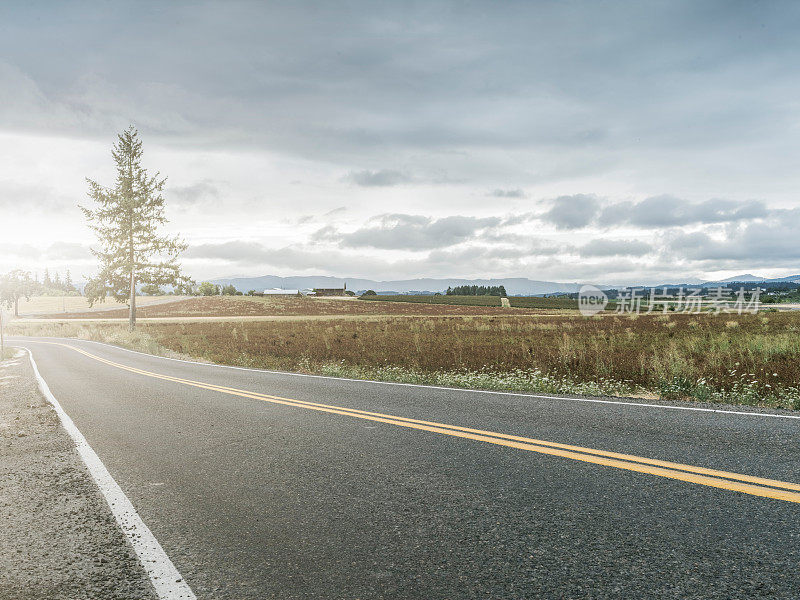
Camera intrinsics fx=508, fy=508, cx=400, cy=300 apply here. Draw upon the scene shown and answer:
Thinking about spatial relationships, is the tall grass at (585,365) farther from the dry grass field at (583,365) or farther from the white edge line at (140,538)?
the white edge line at (140,538)

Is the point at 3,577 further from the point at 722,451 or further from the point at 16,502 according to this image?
the point at 722,451

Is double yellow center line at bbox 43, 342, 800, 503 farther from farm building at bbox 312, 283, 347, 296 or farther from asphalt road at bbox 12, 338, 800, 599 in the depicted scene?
farm building at bbox 312, 283, 347, 296

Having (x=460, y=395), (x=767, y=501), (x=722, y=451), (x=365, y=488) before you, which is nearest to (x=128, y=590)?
(x=365, y=488)

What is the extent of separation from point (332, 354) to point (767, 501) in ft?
52.4

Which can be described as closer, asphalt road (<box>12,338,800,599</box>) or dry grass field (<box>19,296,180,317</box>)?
asphalt road (<box>12,338,800,599</box>)

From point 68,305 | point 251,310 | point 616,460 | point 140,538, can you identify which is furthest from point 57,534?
point 68,305

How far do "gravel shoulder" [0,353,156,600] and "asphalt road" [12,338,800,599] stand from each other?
1.05 feet

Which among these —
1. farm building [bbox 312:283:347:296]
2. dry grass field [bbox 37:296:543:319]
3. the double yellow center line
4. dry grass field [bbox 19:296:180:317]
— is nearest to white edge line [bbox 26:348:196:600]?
the double yellow center line

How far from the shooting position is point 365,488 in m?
4.73

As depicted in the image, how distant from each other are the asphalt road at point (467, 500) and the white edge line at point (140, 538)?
0.26ft

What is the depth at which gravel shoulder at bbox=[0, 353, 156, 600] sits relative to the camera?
10.7ft

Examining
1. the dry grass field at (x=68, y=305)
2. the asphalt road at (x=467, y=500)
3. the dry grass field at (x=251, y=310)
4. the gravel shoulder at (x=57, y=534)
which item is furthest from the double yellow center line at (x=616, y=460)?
the dry grass field at (x=68, y=305)

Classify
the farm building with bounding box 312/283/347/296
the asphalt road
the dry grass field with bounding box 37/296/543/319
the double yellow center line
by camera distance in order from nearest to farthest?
1. the asphalt road
2. the double yellow center line
3. the dry grass field with bounding box 37/296/543/319
4. the farm building with bounding box 312/283/347/296

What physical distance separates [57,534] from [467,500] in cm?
333
